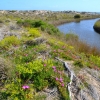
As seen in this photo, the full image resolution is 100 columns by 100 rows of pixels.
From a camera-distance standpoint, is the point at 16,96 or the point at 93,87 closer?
the point at 16,96

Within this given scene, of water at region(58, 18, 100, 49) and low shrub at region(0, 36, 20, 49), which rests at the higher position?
low shrub at region(0, 36, 20, 49)

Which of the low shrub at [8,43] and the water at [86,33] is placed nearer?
the low shrub at [8,43]

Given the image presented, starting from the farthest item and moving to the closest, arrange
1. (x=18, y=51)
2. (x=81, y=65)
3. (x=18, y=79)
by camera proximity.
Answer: (x=18, y=51), (x=81, y=65), (x=18, y=79)

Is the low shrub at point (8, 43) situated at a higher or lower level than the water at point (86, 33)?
A: higher

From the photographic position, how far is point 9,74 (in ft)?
15.3

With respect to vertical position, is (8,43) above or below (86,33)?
above

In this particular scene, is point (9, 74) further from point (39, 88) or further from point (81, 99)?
point (81, 99)

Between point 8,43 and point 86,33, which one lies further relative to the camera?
point 86,33

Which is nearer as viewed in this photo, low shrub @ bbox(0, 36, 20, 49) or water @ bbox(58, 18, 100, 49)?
low shrub @ bbox(0, 36, 20, 49)

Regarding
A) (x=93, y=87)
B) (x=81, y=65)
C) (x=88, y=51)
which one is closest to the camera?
(x=93, y=87)

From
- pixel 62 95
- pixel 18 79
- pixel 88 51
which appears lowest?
pixel 88 51

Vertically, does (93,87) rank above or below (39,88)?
below

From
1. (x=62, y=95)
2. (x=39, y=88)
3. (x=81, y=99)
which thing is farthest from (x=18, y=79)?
(x=81, y=99)

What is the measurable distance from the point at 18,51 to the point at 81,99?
3.22 m
